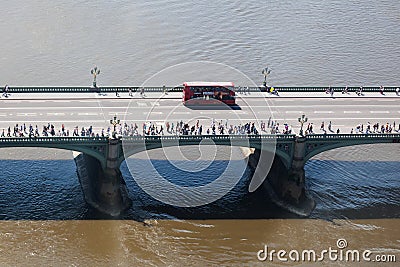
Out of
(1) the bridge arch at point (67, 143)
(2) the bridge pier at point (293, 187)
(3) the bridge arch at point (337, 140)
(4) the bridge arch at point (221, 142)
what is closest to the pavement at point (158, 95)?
(2) the bridge pier at point (293, 187)

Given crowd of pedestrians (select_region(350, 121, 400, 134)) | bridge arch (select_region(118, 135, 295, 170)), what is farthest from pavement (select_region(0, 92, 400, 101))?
bridge arch (select_region(118, 135, 295, 170))

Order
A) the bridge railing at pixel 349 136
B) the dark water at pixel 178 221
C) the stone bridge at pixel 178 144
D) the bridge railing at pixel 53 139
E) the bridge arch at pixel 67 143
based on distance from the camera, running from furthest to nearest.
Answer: the bridge railing at pixel 349 136
the stone bridge at pixel 178 144
the bridge arch at pixel 67 143
the bridge railing at pixel 53 139
the dark water at pixel 178 221

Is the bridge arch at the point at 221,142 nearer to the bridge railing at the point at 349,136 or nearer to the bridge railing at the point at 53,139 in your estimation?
the bridge railing at the point at 349,136

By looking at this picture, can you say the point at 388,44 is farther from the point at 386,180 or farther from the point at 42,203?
the point at 42,203

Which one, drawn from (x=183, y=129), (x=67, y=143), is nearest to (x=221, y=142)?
(x=183, y=129)

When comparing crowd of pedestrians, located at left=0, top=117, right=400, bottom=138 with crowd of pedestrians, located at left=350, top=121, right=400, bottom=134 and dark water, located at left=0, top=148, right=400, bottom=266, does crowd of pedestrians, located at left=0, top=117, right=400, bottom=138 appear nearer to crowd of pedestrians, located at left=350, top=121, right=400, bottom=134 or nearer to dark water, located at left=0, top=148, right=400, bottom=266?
crowd of pedestrians, located at left=350, top=121, right=400, bottom=134

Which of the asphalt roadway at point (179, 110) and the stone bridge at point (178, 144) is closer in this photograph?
the stone bridge at point (178, 144)

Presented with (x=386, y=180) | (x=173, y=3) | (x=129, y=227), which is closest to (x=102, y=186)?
(x=129, y=227)
